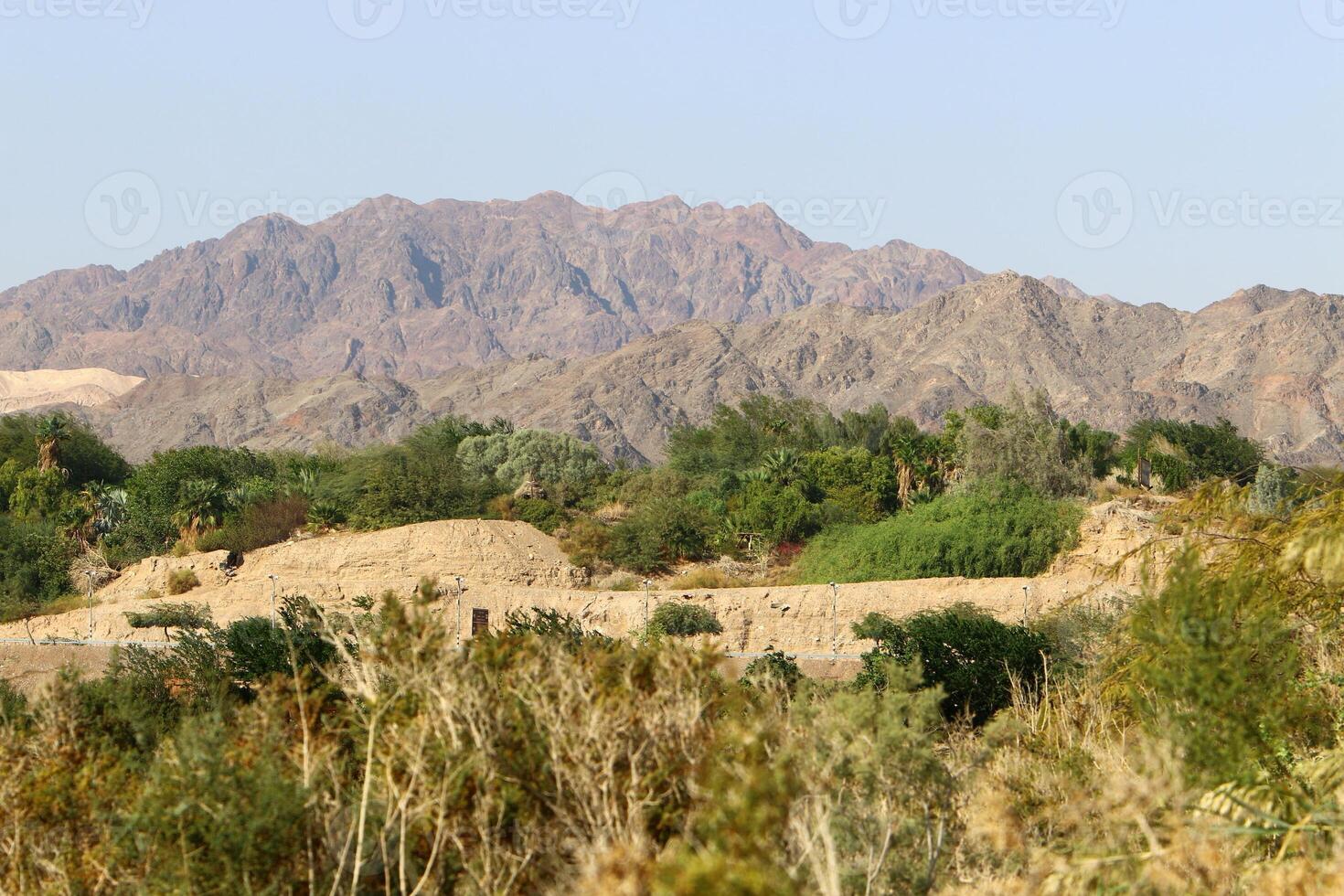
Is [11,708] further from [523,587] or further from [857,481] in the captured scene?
[857,481]

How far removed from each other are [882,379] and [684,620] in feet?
423

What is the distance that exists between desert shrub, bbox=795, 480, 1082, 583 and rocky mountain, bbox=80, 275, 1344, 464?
94825 millimetres

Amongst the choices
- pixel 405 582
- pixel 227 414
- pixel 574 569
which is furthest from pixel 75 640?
pixel 227 414

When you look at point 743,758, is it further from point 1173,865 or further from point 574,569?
point 574,569

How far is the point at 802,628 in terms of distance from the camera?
35812 mm

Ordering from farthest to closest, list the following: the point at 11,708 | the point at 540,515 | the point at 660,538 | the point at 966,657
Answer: the point at 540,515 < the point at 660,538 < the point at 966,657 < the point at 11,708

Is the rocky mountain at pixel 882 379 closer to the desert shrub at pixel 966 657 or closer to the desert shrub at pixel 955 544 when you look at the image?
the desert shrub at pixel 955 544

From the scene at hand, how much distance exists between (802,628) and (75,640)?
1731 centimetres

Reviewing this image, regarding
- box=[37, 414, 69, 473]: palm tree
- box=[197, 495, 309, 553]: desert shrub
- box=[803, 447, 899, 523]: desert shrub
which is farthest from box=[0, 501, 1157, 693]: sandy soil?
box=[37, 414, 69, 473]: palm tree

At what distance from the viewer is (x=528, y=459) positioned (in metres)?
55.7

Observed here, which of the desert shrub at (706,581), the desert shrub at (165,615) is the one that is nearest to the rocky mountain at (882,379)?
the desert shrub at (706,581)

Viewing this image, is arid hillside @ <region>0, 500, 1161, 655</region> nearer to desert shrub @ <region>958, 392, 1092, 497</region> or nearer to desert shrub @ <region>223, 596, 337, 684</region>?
desert shrub @ <region>958, 392, 1092, 497</region>

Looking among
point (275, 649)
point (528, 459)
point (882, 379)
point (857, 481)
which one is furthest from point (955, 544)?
point (882, 379)

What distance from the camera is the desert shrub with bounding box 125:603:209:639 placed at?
3591cm
